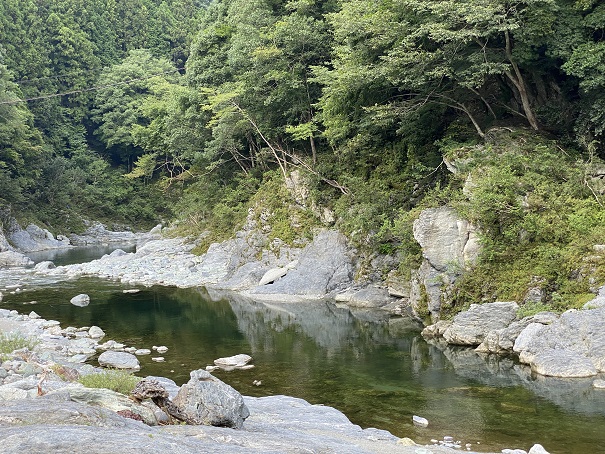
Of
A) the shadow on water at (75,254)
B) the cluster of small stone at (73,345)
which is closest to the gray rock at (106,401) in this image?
the cluster of small stone at (73,345)

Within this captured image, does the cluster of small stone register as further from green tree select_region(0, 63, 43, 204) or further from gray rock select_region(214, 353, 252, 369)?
green tree select_region(0, 63, 43, 204)

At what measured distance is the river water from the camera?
30.2 feet

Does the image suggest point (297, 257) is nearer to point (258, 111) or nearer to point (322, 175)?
point (322, 175)

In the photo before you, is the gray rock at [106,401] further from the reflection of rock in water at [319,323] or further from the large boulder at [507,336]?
the large boulder at [507,336]

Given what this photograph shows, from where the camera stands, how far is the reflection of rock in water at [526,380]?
32.8 ft

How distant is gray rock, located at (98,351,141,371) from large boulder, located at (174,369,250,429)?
615 cm

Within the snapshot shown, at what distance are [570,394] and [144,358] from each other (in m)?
9.55

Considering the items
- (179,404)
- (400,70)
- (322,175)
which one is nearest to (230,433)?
(179,404)

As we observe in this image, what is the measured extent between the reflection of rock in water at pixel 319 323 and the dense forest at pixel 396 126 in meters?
2.47

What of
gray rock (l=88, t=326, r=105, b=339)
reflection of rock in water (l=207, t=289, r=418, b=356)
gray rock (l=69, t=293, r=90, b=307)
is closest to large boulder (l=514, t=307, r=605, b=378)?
reflection of rock in water (l=207, t=289, r=418, b=356)

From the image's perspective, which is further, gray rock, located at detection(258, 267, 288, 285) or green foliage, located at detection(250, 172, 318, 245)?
green foliage, located at detection(250, 172, 318, 245)

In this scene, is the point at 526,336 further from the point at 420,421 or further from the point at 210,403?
the point at 210,403

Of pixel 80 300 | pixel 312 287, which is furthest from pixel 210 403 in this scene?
pixel 80 300

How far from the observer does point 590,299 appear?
13.2 metres
